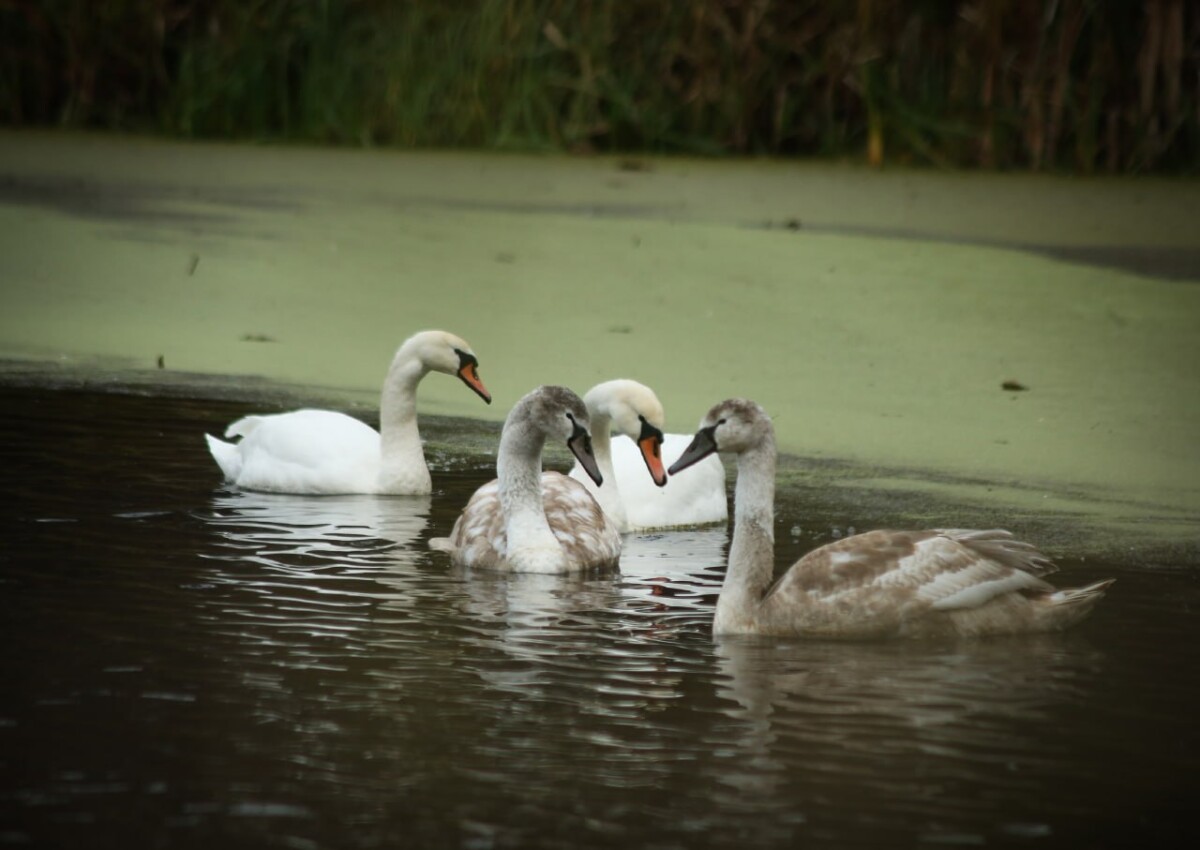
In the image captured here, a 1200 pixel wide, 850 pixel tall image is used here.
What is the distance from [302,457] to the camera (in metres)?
7.15

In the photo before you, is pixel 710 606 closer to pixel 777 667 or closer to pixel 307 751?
pixel 777 667

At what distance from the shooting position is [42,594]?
17.1 ft

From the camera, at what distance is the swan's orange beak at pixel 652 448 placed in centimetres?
639

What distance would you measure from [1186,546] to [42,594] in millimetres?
3124

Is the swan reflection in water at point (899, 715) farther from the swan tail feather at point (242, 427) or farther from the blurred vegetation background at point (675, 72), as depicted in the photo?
the blurred vegetation background at point (675, 72)

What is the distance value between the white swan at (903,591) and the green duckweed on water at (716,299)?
0.95 m

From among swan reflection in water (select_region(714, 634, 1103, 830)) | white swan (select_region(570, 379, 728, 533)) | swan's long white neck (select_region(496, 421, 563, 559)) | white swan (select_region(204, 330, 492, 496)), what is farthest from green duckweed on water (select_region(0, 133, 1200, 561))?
swan reflection in water (select_region(714, 634, 1103, 830))

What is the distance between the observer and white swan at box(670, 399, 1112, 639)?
518cm

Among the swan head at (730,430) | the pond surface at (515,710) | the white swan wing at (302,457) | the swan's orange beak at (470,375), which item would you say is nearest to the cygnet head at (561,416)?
the pond surface at (515,710)

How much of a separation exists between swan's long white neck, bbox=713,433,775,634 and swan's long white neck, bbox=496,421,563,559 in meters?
0.73

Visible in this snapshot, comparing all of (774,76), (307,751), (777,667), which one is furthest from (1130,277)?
(307,751)

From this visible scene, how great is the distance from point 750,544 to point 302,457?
7.32 feet

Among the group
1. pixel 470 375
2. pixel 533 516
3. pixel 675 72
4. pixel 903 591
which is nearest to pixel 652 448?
pixel 533 516

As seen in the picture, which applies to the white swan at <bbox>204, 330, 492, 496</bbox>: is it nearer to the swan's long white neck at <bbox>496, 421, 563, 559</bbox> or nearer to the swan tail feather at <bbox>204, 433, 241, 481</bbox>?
the swan tail feather at <bbox>204, 433, 241, 481</bbox>
